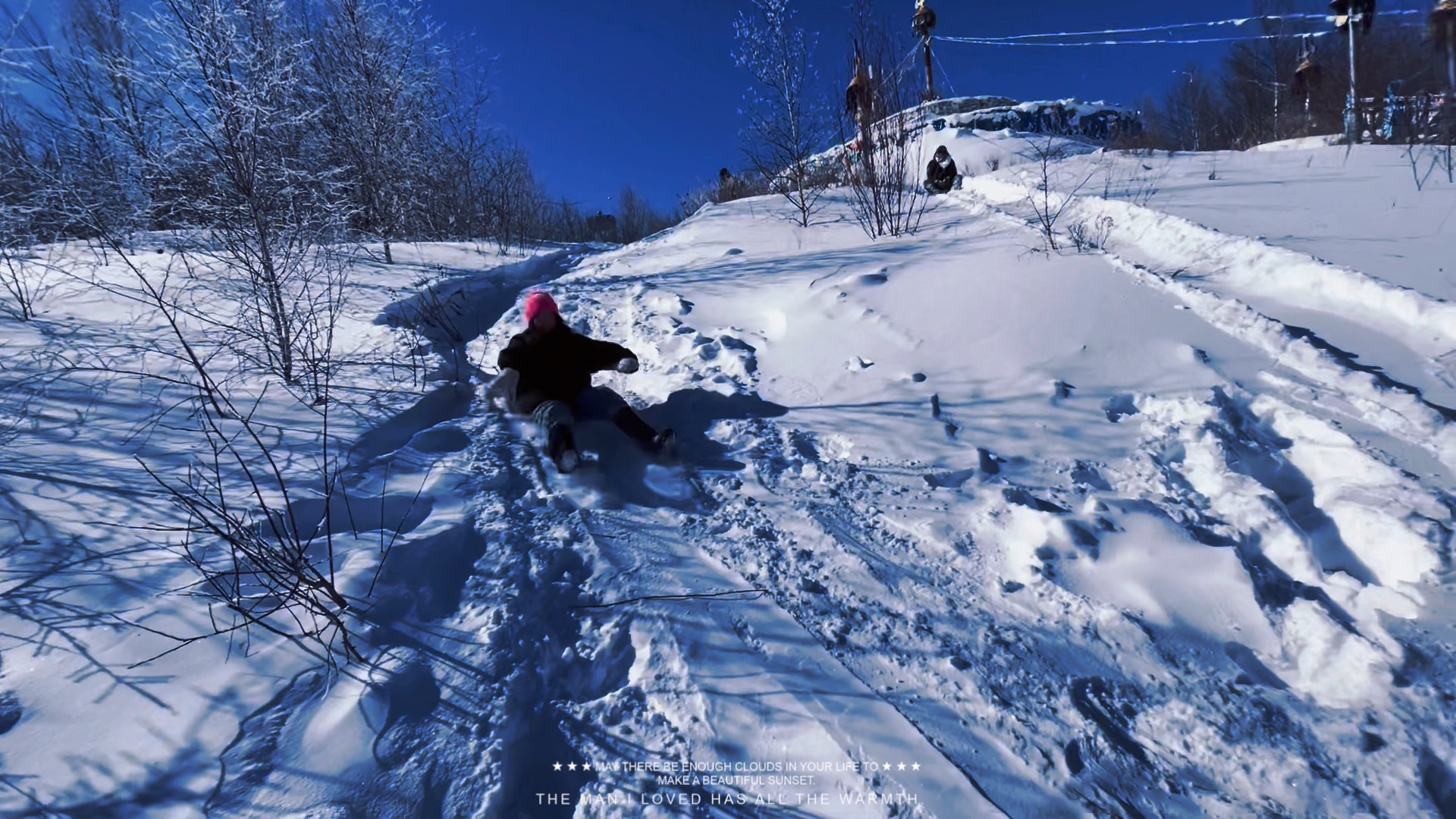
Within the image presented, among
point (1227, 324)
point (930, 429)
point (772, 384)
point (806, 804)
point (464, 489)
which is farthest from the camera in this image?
point (772, 384)

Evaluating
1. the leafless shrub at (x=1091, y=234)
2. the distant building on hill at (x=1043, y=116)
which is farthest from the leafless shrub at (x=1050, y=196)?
the distant building on hill at (x=1043, y=116)

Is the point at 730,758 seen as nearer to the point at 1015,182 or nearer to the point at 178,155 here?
the point at 178,155

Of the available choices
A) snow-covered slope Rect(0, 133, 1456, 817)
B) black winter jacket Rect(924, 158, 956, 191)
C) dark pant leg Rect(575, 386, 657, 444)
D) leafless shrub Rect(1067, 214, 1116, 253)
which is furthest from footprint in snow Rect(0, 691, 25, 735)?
black winter jacket Rect(924, 158, 956, 191)

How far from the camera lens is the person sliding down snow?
3.05m

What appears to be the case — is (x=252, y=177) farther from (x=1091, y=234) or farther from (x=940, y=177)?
(x=940, y=177)

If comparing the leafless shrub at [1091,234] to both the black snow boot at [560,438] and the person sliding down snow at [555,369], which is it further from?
the black snow boot at [560,438]

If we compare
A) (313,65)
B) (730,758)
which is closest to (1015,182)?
(730,758)

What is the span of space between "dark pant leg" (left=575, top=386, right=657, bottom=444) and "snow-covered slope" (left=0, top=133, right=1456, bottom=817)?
0.11m

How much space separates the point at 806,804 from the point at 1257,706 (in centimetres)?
107

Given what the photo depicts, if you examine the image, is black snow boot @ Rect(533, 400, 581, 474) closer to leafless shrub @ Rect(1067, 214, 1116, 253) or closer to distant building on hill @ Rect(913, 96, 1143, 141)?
leafless shrub @ Rect(1067, 214, 1116, 253)

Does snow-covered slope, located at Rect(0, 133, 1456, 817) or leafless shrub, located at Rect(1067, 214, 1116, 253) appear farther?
leafless shrub, located at Rect(1067, 214, 1116, 253)

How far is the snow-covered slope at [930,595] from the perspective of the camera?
1.27 metres

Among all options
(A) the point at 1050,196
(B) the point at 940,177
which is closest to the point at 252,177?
(A) the point at 1050,196

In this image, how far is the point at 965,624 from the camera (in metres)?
1.68
